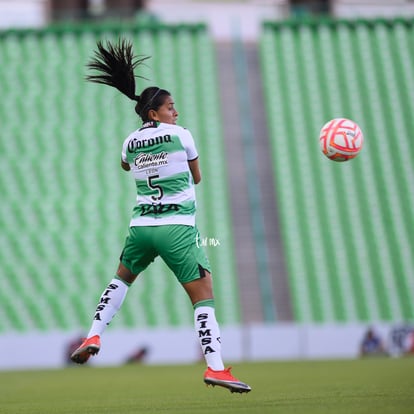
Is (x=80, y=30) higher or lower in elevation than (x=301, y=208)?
higher

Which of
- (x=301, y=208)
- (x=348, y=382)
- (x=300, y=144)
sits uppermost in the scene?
(x=300, y=144)

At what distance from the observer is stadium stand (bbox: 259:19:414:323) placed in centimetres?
1717

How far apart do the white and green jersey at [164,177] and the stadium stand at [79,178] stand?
918 cm

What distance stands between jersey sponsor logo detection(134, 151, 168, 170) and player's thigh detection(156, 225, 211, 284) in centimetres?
45

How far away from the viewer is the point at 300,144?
19656 mm

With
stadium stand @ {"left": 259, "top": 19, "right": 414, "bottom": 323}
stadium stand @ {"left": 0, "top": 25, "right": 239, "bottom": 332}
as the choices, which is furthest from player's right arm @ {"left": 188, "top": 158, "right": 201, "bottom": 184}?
stadium stand @ {"left": 259, "top": 19, "right": 414, "bottom": 323}

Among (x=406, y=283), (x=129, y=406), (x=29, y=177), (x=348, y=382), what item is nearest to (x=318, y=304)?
(x=406, y=283)

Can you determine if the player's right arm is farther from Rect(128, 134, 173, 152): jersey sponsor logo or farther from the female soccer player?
Rect(128, 134, 173, 152): jersey sponsor logo

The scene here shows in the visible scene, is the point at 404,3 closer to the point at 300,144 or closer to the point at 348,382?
the point at 300,144

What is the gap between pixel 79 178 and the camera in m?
18.8

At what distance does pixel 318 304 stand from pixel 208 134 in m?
4.91

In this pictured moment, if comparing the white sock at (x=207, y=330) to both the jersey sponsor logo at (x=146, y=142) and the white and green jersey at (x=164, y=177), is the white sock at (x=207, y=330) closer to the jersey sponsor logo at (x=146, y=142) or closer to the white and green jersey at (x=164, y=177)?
the white and green jersey at (x=164, y=177)

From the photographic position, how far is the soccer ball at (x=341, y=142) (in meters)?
7.43

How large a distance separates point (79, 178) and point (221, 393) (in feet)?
39.8
